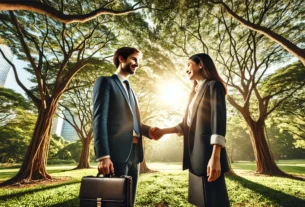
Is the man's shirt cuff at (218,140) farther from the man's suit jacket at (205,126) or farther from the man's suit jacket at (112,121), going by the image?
the man's suit jacket at (112,121)

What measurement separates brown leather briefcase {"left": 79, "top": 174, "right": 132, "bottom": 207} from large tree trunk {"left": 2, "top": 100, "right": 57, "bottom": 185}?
30.3 feet

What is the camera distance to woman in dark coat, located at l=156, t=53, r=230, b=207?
1685 millimetres

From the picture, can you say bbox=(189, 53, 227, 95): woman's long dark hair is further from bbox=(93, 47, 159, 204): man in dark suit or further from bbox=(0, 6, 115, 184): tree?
bbox=(0, 6, 115, 184): tree

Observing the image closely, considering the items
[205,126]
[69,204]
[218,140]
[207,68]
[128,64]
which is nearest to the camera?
[218,140]

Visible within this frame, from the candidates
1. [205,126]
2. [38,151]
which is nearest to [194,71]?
[205,126]

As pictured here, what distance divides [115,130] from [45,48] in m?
11.8

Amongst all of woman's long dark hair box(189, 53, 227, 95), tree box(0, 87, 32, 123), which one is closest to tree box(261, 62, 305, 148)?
woman's long dark hair box(189, 53, 227, 95)

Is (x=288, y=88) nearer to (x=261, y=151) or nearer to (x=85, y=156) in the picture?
(x=261, y=151)

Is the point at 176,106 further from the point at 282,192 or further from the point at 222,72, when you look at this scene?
the point at 282,192

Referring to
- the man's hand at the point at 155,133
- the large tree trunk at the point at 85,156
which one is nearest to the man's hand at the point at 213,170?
the man's hand at the point at 155,133

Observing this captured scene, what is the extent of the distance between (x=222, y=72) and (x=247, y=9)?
468cm

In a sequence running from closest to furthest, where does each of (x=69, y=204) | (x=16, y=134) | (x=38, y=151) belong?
(x=69, y=204)
(x=38, y=151)
(x=16, y=134)

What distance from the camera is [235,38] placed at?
1141 centimetres

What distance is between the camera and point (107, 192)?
1633 mm
